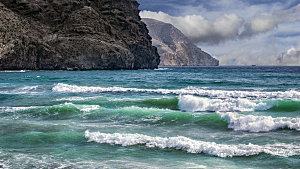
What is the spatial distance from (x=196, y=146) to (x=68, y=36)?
367 feet

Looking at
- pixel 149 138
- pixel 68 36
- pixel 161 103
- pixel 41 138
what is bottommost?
pixel 41 138

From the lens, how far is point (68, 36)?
114688mm

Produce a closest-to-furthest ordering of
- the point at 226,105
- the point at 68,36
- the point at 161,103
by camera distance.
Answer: the point at 226,105 → the point at 161,103 → the point at 68,36

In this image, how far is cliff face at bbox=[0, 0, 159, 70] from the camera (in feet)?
313

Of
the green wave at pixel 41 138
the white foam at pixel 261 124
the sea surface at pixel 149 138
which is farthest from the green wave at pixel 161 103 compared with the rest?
the green wave at pixel 41 138

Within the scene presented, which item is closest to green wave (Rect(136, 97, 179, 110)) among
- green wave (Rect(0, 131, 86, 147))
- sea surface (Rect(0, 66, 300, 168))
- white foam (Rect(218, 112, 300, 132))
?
sea surface (Rect(0, 66, 300, 168))

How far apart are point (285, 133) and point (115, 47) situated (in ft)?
364

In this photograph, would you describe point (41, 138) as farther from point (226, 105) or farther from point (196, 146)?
point (226, 105)

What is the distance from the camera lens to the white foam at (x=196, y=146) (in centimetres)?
905

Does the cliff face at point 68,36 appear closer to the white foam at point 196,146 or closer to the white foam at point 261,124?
the white foam at point 196,146

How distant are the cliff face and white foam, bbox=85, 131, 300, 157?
86.9 m

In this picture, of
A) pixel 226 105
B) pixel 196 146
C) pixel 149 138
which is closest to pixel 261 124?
pixel 196 146

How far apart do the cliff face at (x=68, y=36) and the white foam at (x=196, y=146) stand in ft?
285

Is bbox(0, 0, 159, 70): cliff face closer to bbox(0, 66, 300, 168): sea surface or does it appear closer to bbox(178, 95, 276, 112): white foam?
bbox(178, 95, 276, 112): white foam
